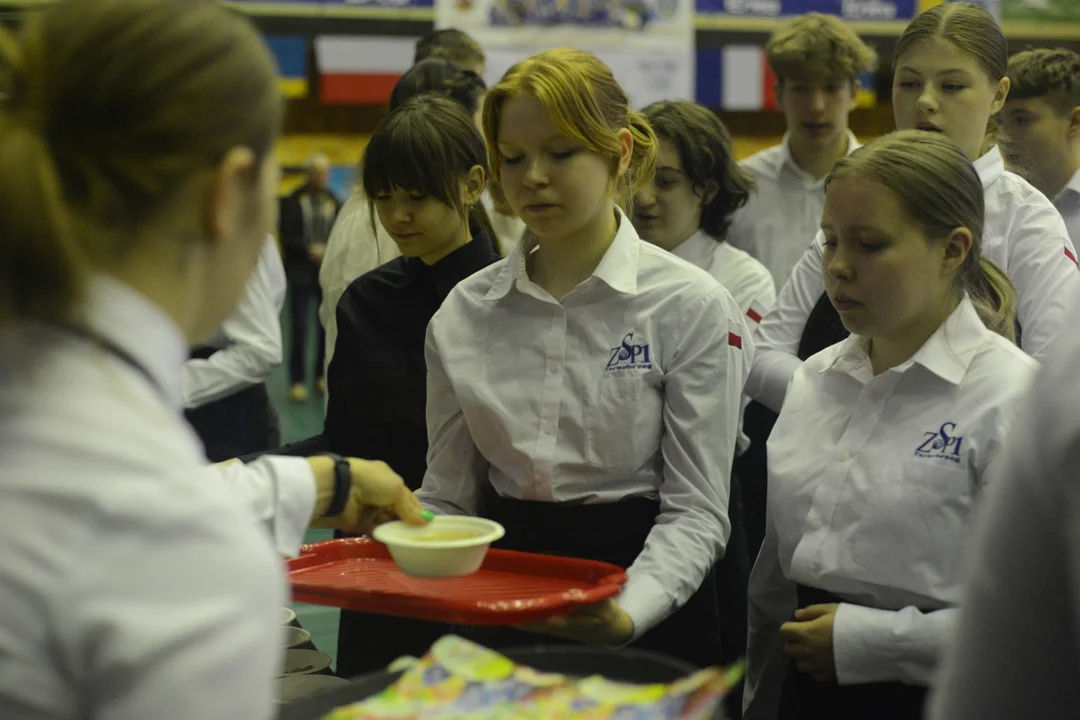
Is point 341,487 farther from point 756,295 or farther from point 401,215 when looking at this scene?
point 756,295

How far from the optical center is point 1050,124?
360cm

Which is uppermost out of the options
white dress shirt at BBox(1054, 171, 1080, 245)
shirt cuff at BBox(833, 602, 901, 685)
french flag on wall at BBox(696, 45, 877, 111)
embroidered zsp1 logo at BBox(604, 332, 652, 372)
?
embroidered zsp1 logo at BBox(604, 332, 652, 372)

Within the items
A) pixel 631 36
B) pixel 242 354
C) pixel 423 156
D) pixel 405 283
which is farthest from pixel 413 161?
pixel 631 36

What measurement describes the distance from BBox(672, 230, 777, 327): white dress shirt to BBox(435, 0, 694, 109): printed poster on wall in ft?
16.3

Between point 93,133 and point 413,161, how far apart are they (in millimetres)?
1763

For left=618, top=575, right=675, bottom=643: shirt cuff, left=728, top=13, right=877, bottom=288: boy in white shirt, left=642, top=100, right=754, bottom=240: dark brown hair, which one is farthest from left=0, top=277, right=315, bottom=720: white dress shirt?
left=728, top=13, right=877, bottom=288: boy in white shirt

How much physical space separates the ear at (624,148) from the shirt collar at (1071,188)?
6.21ft

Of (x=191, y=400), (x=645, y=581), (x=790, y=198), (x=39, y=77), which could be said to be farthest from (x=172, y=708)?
(x=790, y=198)

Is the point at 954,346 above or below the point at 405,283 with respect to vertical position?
above

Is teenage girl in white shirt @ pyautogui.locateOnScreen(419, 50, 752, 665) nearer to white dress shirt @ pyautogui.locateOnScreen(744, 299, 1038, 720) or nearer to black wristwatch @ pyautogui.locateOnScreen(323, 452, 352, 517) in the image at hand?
white dress shirt @ pyautogui.locateOnScreen(744, 299, 1038, 720)

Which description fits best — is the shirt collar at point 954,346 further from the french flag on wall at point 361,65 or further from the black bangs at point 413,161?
the french flag on wall at point 361,65

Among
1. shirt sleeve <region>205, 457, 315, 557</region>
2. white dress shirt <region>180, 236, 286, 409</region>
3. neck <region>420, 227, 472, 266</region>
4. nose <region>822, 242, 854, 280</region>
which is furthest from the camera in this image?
white dress shirt <region>180, 236, 286, 409</region>

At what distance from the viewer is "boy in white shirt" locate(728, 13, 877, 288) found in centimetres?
373

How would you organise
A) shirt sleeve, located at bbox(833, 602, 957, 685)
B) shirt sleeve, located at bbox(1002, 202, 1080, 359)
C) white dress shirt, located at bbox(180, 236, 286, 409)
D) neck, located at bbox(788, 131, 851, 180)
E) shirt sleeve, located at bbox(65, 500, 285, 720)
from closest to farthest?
shirt sleeve, located at bbox(65, 500, 285, 720)
shirt sleeve, located at bbox(833, 602, 957, 685)
shirt sleeve, located at bbox(1002, 202, 1080, 359)
white dress shirt, located at bbox(180, 236, 286, 409)
neck, located at bbox(788, 131, 851, 180)
